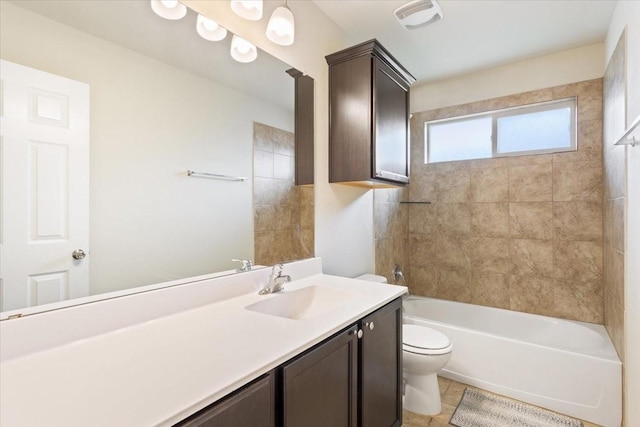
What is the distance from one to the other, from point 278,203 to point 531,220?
2.32 metres

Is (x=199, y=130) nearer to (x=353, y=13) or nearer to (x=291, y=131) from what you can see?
(x=291, y=131)

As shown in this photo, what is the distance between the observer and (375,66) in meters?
1.89

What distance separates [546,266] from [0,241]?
3.40m

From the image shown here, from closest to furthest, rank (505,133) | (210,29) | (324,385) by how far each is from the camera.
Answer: (324,385) → (210,29) → (505,133)

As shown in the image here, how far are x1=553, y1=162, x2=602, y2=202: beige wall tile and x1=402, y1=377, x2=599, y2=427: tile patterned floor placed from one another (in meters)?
1.64

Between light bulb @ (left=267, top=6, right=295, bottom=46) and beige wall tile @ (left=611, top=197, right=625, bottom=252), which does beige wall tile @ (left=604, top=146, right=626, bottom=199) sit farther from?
light bulb @ (left=267, top=6, right=295, bottom=46)

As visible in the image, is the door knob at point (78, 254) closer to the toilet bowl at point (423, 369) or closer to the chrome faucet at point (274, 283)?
the chrome faucet at point (274, 283)

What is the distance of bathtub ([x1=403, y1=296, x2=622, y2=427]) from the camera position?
A: 73.0 inches

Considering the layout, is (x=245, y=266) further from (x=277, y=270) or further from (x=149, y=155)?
(x=149, y=155)

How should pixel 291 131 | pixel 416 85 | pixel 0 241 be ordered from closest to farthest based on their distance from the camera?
1. pixel 0 241
2. pixel 291 131
3. pixel 416 85

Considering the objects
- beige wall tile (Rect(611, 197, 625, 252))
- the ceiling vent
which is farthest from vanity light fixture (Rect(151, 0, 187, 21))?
beige wall tile (Rect(611, 197, 625, 252))

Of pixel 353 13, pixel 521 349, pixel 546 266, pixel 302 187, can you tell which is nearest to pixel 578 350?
pixel 521 349

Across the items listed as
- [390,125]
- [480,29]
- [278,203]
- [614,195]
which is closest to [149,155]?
[278,203]

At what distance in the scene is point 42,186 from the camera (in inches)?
35.9
